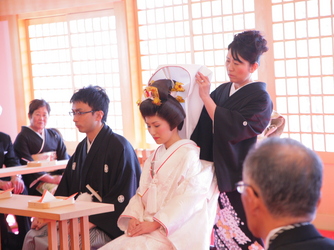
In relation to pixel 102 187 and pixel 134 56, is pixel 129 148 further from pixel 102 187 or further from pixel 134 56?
pixel 134 56

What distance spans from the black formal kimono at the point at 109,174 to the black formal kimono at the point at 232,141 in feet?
1.79

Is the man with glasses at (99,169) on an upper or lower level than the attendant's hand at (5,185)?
upper

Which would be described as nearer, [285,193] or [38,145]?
[285,193]

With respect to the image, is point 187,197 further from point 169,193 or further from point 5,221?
point 5,221

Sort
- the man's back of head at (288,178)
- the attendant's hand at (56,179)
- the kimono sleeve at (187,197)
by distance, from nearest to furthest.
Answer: the man's back of head at (288,178) → the kimono sleeve at (187,197) → the attendant's hand at (56,179)

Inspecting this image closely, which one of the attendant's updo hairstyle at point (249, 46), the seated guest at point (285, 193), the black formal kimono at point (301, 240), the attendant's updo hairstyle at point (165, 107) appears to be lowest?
the black formal kimono at point (301, 240)

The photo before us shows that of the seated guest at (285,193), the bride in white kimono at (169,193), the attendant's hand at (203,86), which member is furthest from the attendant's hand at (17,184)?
the seated guest at (285,193)

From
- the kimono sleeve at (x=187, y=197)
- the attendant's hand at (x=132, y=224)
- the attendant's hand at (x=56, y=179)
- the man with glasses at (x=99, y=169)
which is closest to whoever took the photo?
the kimono sleeve at (x=187, y=197)

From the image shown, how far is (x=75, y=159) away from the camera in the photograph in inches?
149

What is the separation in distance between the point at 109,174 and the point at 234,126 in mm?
986

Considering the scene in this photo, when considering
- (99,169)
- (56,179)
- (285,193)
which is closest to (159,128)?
(99,169)

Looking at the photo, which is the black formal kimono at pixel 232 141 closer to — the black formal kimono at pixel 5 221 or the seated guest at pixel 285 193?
the seated guest at pixel 285 193

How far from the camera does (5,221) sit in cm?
453

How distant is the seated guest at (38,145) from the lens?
5.05 metres
